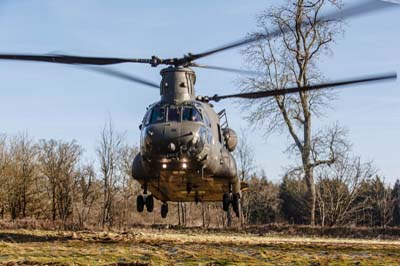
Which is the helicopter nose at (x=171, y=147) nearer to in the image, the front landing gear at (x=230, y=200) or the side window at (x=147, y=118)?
the side window at (x=147, y=118)

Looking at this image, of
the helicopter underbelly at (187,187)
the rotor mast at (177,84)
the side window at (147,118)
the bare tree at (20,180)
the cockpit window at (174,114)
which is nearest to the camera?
the cockpit window at (174,114)

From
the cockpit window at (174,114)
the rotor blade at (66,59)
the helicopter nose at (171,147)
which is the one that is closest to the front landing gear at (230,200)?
the cockpit window at (174,114)

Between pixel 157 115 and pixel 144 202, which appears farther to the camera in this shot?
pixel 144 202

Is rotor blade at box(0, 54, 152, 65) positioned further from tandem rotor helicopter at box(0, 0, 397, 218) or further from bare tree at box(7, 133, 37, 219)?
bare tree at box(7, 133, 37, 219)

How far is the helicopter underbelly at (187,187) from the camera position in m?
15.7

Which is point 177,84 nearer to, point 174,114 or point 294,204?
point 174,114

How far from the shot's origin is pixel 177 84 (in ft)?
53.0

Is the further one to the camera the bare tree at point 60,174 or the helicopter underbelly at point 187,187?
the bare tree at point 60,174

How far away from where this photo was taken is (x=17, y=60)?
12.9m

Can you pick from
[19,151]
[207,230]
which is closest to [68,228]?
[207,230]

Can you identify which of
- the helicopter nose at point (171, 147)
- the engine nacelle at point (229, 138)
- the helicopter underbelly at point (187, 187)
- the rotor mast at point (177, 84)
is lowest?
the helicopter underbelly at point (187, 187)

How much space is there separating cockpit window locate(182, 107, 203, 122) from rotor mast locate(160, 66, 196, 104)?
0.52 m

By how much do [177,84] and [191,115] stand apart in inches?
58.7

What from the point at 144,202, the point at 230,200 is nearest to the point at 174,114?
the point at 144,202
